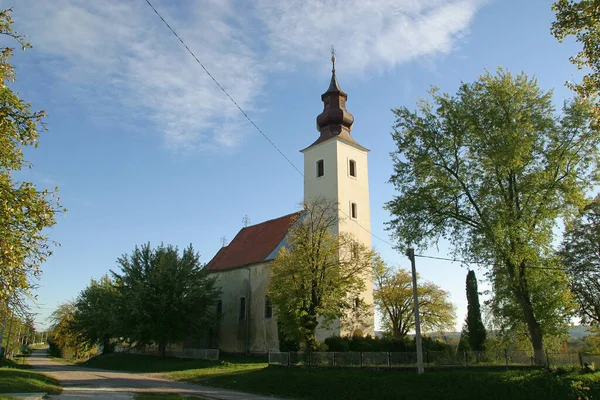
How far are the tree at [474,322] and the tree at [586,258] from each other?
22.5 ft

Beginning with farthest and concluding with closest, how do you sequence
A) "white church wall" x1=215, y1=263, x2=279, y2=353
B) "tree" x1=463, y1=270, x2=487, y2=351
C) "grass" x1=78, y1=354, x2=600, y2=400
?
1. "white church wall" x1=215, y1=263, x2=279, y2=353
2. "tree" x1=463, y1=270, x2=487, y2=351
3. "grass" x1=78, y1=354, x2=600, y2=400

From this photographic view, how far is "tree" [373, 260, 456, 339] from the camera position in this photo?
3809 centimetres

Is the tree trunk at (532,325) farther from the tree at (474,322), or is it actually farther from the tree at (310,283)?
the tree at (310,283)

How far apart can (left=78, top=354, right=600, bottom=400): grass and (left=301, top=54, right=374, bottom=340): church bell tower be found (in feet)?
44.7

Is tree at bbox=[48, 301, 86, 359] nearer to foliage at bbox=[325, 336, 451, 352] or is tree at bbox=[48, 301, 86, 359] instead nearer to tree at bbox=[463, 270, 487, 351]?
foliage at bbox=[325, 336, 451, 352]

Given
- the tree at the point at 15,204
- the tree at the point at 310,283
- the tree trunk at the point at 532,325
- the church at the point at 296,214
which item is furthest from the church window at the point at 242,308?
the tree at the point at 15,204

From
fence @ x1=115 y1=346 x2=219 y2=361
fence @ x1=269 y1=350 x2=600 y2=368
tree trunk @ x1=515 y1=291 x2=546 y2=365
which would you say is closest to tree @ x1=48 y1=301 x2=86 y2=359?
fence @ x1=115 y1=346 x2=219 y2=361

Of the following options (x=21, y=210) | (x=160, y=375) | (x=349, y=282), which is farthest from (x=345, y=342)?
(x=21, y=210)

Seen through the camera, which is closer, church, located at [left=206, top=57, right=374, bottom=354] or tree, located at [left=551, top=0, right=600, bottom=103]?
tree, located at [left=551, top=0, right=600, bottom=103]

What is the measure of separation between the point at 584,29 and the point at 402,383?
535 inches

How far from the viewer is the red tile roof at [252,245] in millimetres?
39125

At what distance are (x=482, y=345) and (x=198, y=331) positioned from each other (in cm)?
2030

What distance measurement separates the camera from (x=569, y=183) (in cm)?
2056

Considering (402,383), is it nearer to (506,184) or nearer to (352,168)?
(506,184)
